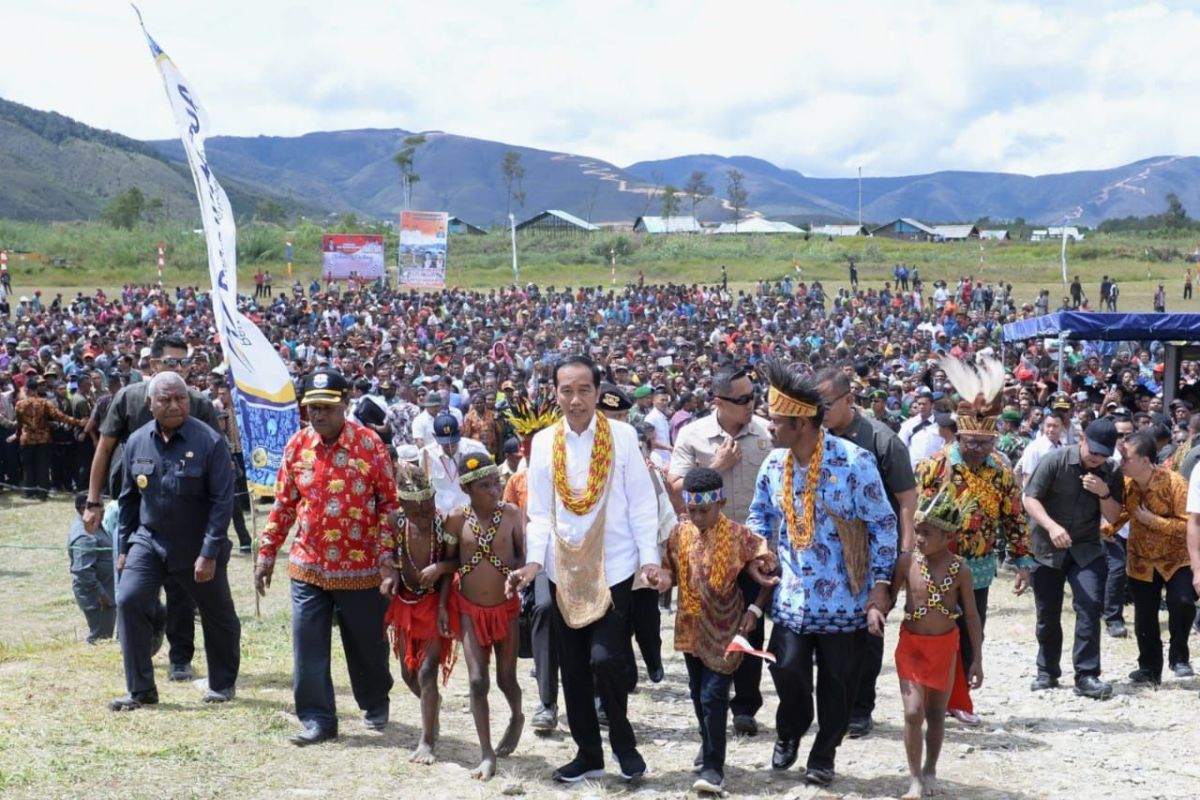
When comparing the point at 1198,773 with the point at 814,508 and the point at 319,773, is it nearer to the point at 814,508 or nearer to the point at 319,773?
the point at 814,508

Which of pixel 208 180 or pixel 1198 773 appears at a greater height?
pixel 208 180

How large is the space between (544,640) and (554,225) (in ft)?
309

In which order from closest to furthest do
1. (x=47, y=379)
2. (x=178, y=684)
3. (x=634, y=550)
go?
(x=634, y=550) < (x=178, y=684) < (x=47, y=379)

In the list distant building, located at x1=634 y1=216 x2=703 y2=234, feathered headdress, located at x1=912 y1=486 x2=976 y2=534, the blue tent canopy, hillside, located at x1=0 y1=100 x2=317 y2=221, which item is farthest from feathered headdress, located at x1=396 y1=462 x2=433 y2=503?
hillside, located at x1=0 y1=100 x2=317 y2=221

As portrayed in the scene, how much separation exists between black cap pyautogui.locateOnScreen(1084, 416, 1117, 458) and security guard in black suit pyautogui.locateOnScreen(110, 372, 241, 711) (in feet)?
15.0

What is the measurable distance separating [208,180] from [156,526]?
3.02 metres

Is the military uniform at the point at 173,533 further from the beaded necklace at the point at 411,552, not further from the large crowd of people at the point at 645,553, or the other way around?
the beaded necklace at the point at 411,552

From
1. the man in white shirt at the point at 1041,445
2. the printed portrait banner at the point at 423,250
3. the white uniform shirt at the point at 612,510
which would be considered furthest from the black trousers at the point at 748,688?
the printed portrait banner at the point at 423,250

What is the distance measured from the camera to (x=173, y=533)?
21.9 feet

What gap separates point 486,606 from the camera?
5.78m

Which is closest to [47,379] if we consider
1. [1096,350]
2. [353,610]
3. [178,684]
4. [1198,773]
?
[178,684]

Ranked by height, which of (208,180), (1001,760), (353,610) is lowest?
(1001,760)

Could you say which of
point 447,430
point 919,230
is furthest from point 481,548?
point 919,230

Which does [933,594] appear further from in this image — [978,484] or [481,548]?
[481,548]
